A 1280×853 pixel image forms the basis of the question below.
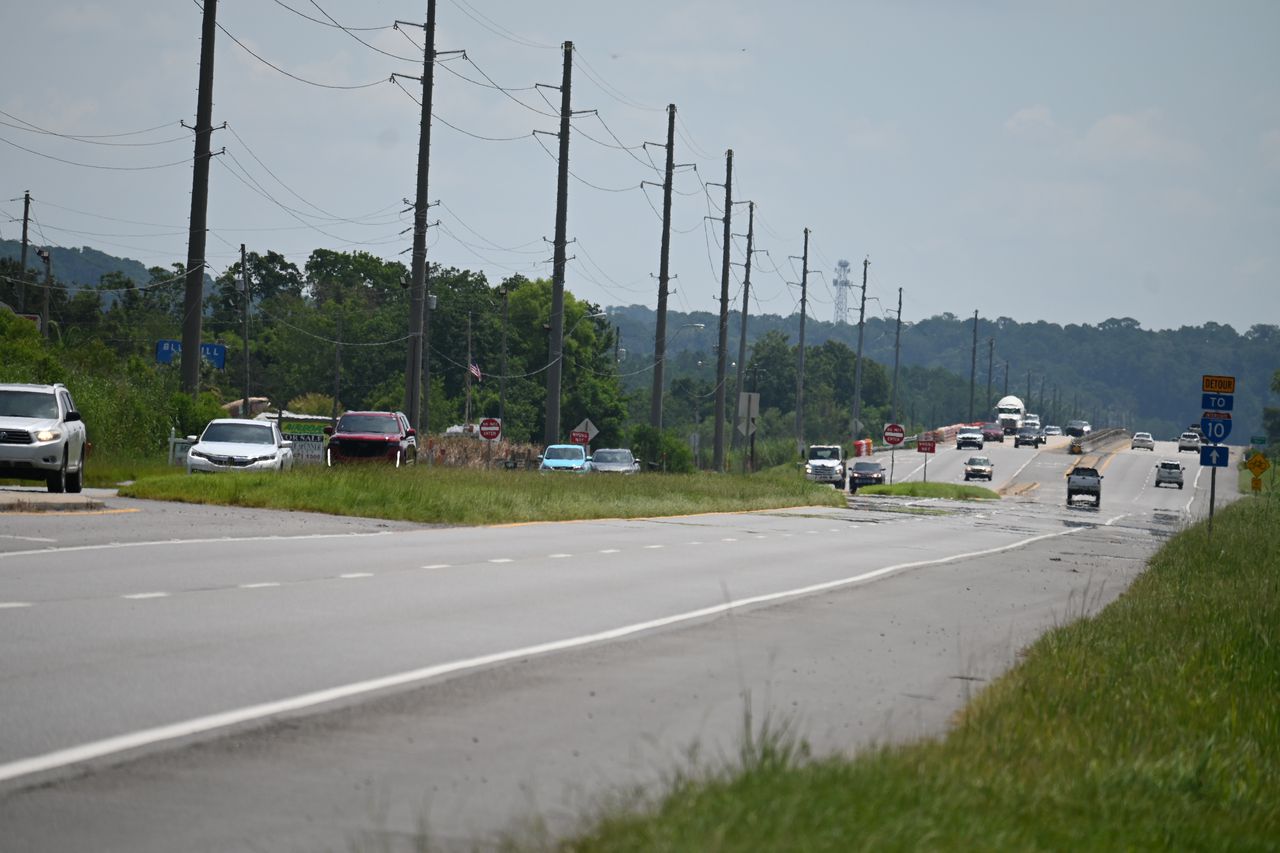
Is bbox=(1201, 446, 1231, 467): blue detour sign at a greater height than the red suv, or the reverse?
bbox=(1201, 446, 1231, 467): blue detour sign

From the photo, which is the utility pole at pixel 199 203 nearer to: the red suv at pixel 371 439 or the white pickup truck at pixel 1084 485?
the red suv at pixel 371 439

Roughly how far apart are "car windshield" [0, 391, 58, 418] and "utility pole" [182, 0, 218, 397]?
41.3ft

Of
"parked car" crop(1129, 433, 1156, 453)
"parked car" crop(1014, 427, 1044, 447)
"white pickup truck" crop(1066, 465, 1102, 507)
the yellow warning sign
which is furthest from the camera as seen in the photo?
"parked car" crop(1129, 433, 1156, 453)

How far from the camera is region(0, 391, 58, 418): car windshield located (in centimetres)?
2741

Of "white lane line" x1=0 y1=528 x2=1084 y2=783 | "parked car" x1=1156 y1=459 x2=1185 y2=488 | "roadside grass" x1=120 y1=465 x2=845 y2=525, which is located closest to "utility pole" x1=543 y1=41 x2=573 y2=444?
"roadside grass" x1=120 y1=465 x2=845 y2=525

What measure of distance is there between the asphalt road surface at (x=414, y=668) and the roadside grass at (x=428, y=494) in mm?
4533

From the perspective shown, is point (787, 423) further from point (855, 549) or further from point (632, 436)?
point (855, 549)

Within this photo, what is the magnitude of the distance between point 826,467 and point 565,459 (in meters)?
31.5

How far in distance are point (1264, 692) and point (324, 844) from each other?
7.95m

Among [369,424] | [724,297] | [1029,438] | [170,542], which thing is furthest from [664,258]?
[1029,438]

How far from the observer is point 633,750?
26.5 feet

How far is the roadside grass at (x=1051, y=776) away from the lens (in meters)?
5.82

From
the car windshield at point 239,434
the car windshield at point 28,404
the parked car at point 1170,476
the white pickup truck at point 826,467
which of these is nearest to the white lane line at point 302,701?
the car windshield at point 28,404

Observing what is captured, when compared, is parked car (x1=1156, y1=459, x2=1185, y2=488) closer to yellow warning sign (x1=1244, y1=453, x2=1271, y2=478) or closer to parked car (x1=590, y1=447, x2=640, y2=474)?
parked car (x1=590, y1=447, x2=640, y2=474)
